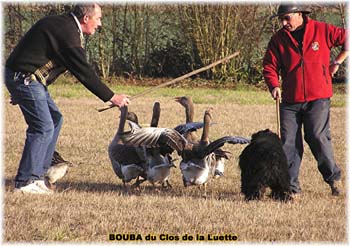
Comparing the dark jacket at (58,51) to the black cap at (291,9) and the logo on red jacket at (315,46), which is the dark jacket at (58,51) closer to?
the black cap at (291,9)

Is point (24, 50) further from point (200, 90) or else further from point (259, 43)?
point (259, 43)

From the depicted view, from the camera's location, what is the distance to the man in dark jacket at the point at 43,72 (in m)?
7.80

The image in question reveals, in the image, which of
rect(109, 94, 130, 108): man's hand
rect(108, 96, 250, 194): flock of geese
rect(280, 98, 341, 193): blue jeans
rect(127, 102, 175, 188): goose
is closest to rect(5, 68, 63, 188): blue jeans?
rect(109, 94, 130, 108): man's hand

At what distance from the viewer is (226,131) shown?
45.3 ft

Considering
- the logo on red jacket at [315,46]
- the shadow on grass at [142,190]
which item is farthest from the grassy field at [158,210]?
the logo on red jacket at [315,46]

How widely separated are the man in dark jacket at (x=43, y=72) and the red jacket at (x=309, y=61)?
1.80 metres

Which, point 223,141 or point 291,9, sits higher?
point 291,9

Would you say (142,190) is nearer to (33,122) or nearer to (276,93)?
(33,122)

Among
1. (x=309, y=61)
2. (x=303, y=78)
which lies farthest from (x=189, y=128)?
(x=309, y=61)

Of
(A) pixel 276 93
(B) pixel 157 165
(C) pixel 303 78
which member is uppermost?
(C) pixel 303 78

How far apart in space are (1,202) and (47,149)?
3.21 feet

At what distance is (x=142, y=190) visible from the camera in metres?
8.66

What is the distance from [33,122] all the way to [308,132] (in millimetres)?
2994

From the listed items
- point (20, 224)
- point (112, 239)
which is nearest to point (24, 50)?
point (20, 224)
